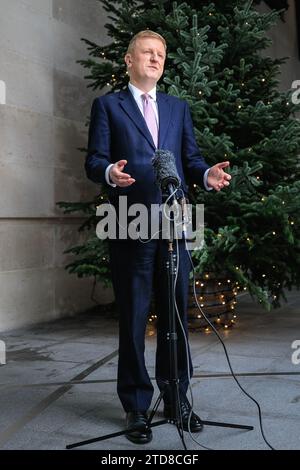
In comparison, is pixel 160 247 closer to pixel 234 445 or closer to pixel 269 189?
pixel 234 445

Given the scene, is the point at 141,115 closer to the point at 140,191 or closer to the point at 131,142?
the point at 131,142

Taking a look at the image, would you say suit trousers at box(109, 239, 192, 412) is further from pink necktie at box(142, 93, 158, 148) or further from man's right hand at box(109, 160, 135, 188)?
pink necktie at box(142, 93, 158, 148)

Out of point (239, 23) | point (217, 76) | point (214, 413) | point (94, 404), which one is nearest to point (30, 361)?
point (94, 404)

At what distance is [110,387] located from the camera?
4.22m

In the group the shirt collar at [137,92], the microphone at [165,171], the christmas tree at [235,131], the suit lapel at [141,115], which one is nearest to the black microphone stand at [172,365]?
the microphone at [165,171]

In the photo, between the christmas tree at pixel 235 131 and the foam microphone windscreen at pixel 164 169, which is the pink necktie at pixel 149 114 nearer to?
the foam microphone windscreen at pixel 164 169

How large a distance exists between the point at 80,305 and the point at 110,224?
4.42m

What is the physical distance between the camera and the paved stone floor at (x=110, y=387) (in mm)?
3195

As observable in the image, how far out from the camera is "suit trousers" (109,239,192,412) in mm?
3293

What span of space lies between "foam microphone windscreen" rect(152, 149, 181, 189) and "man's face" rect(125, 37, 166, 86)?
1.61 ft

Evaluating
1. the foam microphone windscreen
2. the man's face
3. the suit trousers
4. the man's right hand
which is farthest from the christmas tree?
the man's right hand

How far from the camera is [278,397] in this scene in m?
3.91

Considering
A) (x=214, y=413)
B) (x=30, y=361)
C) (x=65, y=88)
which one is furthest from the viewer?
(x=65, y=88)

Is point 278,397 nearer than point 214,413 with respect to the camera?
No
